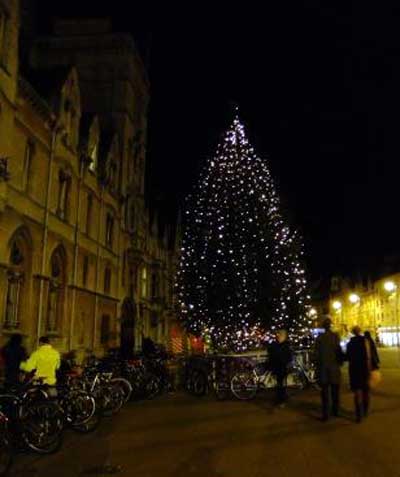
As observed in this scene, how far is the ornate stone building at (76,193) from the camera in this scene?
66.7ft

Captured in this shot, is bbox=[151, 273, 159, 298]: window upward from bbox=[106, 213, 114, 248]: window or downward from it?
downward

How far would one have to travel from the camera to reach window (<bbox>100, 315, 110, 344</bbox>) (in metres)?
32.0

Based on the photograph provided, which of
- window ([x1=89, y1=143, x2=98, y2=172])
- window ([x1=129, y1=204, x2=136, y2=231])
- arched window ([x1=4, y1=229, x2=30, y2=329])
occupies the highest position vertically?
window ([x1=89, y1=143, x2=98, y2=172])

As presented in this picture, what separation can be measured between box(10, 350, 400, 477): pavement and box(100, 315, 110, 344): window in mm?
18045

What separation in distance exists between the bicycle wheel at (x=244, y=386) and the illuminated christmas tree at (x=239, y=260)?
8715 millimetres

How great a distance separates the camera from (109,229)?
3472cm

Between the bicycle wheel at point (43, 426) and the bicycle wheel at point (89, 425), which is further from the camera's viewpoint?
the bicycle wheel at point (89, 425)

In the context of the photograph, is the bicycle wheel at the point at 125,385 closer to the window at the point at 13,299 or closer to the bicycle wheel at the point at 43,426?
the bicycle wheel at the point at 43,426

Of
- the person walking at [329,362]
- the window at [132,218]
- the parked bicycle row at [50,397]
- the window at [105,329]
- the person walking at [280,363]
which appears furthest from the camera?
the window at [132,218]

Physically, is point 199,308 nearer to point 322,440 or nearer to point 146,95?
point 322,440

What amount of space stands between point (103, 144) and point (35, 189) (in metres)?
13.1

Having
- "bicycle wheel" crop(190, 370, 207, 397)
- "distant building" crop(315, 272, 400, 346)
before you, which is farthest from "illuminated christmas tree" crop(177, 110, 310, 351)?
"distant building" crop(315, 272, 400, 346)

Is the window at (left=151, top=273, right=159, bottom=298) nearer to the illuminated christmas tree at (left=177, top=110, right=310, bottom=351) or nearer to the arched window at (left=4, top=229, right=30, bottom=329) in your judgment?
the illuminated christmas tree at (left=177, top=110, right=310, bottom=351)

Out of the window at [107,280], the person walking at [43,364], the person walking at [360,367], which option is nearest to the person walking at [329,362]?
the person walking at [360,367]
